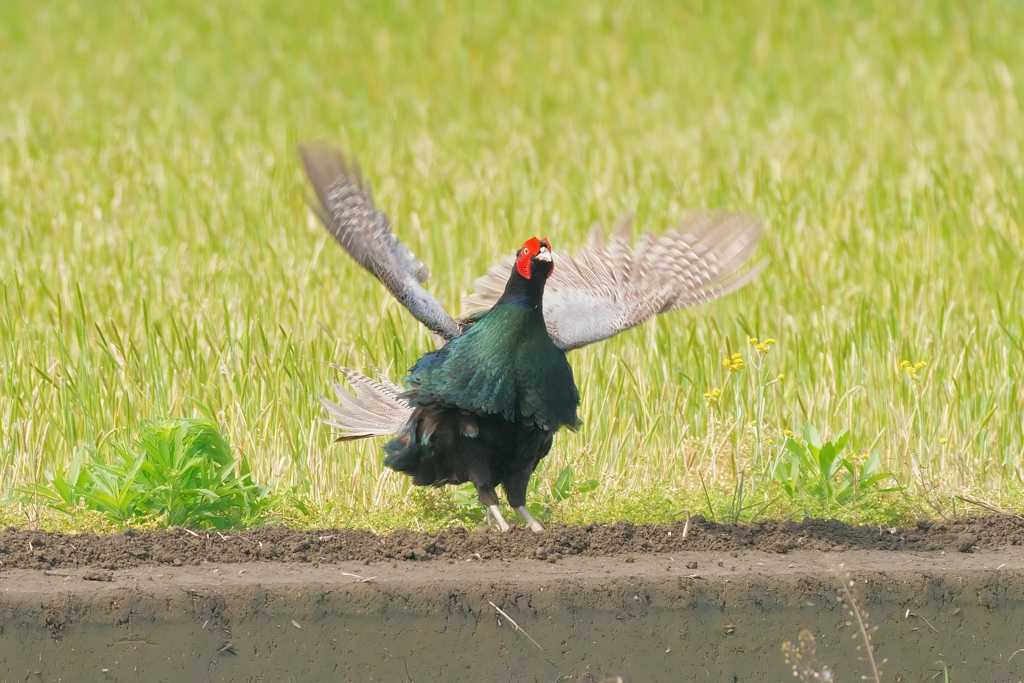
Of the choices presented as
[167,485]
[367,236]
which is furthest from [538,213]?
[167,485]

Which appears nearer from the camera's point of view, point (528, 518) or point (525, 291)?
point (525, 291)

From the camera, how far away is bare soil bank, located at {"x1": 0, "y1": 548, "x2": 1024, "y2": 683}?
3.54 metres

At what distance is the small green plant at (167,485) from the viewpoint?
428 centimetres

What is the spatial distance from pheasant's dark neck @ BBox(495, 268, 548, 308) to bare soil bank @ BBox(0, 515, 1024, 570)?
0.69 metres

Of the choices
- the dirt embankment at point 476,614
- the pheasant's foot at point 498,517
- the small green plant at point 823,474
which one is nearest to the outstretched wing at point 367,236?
the pheasant's foot at point 498,517

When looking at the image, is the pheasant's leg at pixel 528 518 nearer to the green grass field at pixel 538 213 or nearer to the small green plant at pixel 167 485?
the green grass field at pixel 538 213

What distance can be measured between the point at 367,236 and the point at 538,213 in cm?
349

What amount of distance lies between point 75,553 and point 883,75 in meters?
10.0

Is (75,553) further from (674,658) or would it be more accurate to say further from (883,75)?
(883,75)

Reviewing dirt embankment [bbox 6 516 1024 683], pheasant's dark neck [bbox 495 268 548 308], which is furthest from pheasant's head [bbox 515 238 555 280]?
dirt embankment [bbox 6 516 1024 683]

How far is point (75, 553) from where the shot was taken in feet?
12.7

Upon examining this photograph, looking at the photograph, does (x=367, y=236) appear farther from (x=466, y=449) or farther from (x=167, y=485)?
(x=167, y=485)

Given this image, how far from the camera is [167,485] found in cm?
430

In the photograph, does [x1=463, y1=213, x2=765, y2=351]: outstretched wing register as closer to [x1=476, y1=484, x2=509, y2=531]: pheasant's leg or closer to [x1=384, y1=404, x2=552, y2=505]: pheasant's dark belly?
[x1=384, y1=404, x2=552, y2=505]: pheasant's dark belly
